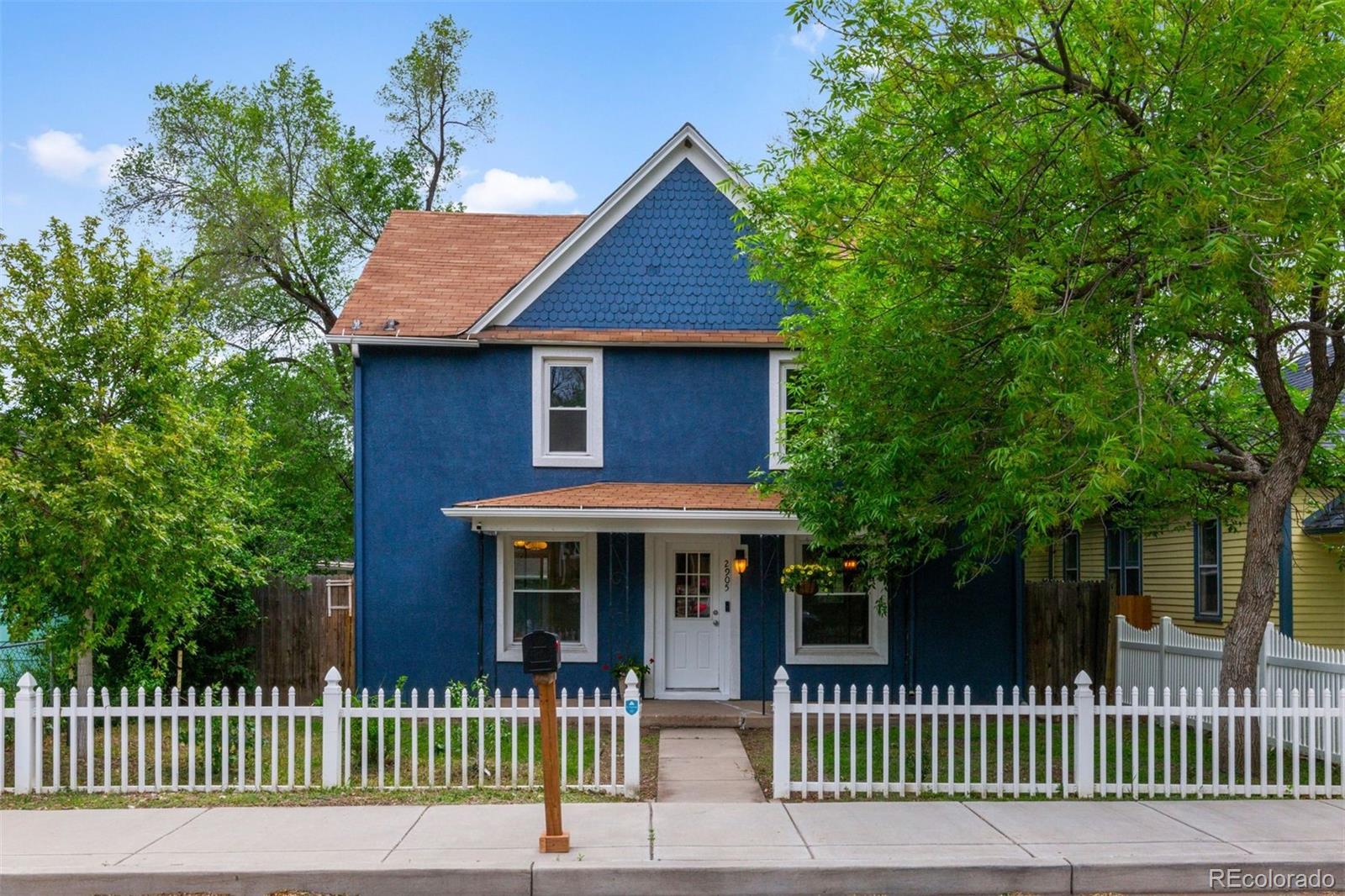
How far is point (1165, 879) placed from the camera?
24.0 ft

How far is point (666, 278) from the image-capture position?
604 inches

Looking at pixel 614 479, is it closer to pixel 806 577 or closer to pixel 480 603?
pixel 480 603

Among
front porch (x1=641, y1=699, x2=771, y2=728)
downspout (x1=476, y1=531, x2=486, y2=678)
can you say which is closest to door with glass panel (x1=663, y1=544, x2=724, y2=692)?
front porch (x1=641, y1=699, x2=771, y2=728)

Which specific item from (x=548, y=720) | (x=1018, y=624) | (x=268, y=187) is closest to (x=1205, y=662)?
(x=1018, y=624)

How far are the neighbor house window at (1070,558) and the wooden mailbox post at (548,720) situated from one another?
17368 mm

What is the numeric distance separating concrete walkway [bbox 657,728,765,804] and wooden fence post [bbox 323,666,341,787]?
279 cm

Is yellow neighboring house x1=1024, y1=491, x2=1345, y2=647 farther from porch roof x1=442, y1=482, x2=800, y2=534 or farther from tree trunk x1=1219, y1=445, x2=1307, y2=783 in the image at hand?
porch roof x1=442, y1=482, x2=800, y2=534

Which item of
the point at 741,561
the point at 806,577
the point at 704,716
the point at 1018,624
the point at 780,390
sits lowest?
the point at 704,716

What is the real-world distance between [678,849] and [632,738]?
1.61 meters

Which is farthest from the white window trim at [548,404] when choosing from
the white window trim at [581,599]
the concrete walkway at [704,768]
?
the concrete walkway at [704,768]

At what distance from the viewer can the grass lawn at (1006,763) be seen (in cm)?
945

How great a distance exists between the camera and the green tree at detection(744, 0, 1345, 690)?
789 centimetres

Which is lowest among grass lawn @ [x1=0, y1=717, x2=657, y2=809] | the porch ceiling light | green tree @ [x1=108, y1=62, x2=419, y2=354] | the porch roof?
grass lawn @ [x1=0, y1=717, x2=657, y2=809]

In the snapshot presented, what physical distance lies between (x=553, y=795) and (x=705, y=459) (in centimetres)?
803
